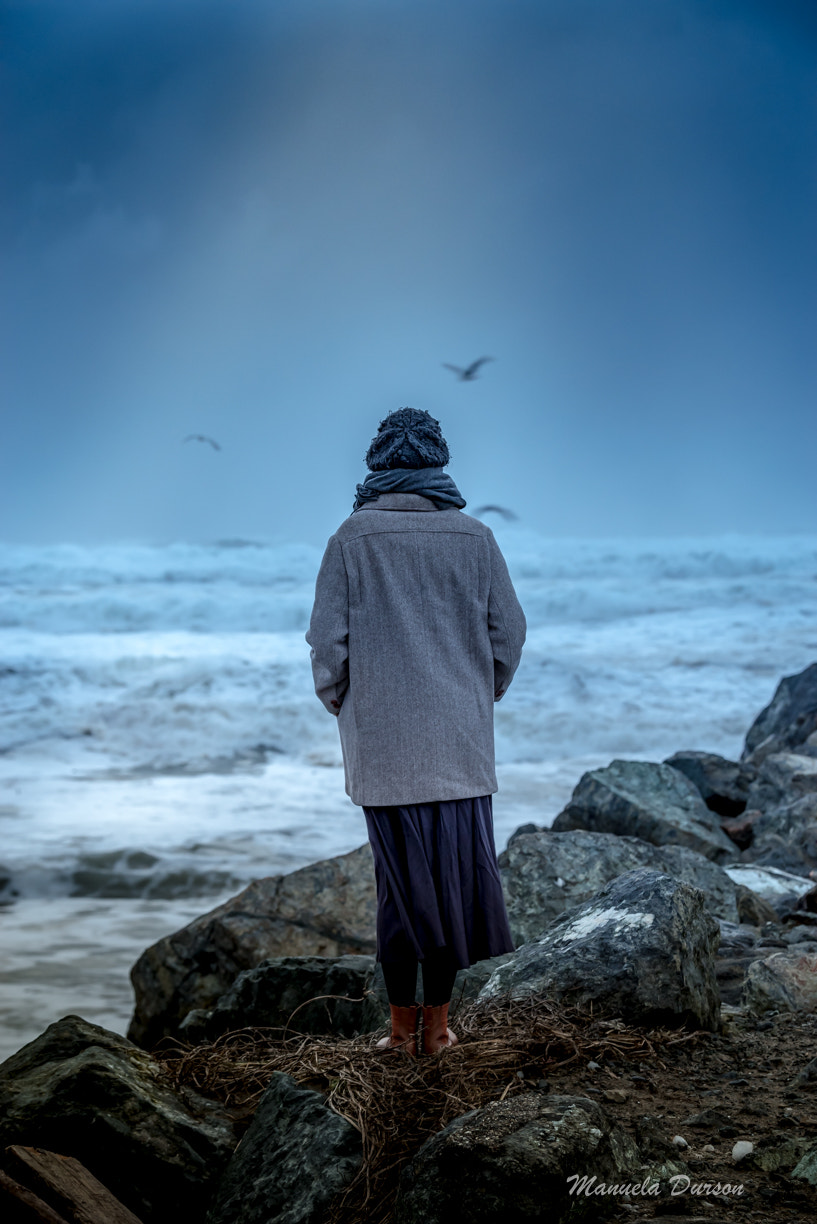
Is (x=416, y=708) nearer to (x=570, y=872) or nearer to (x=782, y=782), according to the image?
(x=570, y=872)

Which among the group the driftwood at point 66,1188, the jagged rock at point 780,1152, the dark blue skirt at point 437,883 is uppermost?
the dark blue skirt at point 437,883

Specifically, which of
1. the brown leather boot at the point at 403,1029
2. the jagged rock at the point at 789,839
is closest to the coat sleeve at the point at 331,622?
the brown leather boot at the point at 403,1029

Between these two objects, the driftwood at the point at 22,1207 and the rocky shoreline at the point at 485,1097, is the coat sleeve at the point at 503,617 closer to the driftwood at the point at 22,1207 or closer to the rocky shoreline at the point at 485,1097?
the rocky shoreline at the point at 485,1097

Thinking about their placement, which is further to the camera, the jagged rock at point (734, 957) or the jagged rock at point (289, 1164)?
the jagged rock at point (734, 957)

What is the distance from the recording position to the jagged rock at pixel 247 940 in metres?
4.38

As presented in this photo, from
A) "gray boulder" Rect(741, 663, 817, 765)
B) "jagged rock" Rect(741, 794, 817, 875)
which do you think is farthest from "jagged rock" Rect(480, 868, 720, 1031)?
"gray boulder" Rect(741, 663, 817, 765)

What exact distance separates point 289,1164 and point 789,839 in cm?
471

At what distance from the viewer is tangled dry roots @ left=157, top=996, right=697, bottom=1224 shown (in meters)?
2.01

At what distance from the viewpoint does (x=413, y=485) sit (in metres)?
2.53

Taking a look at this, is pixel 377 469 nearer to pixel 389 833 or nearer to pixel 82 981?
pixel 389 833

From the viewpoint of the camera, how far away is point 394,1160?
6.52 ft

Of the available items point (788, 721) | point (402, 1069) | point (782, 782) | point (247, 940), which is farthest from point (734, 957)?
point (788, 721)

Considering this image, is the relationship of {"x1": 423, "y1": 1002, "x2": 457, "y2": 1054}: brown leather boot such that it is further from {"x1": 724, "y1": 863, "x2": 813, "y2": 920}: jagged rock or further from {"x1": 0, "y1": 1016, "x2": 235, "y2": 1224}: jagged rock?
{"x1": 724, "y1": 863, "x2": 813, "y2": 920}: jagged rock

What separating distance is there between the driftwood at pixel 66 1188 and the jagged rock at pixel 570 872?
78.7 inches
